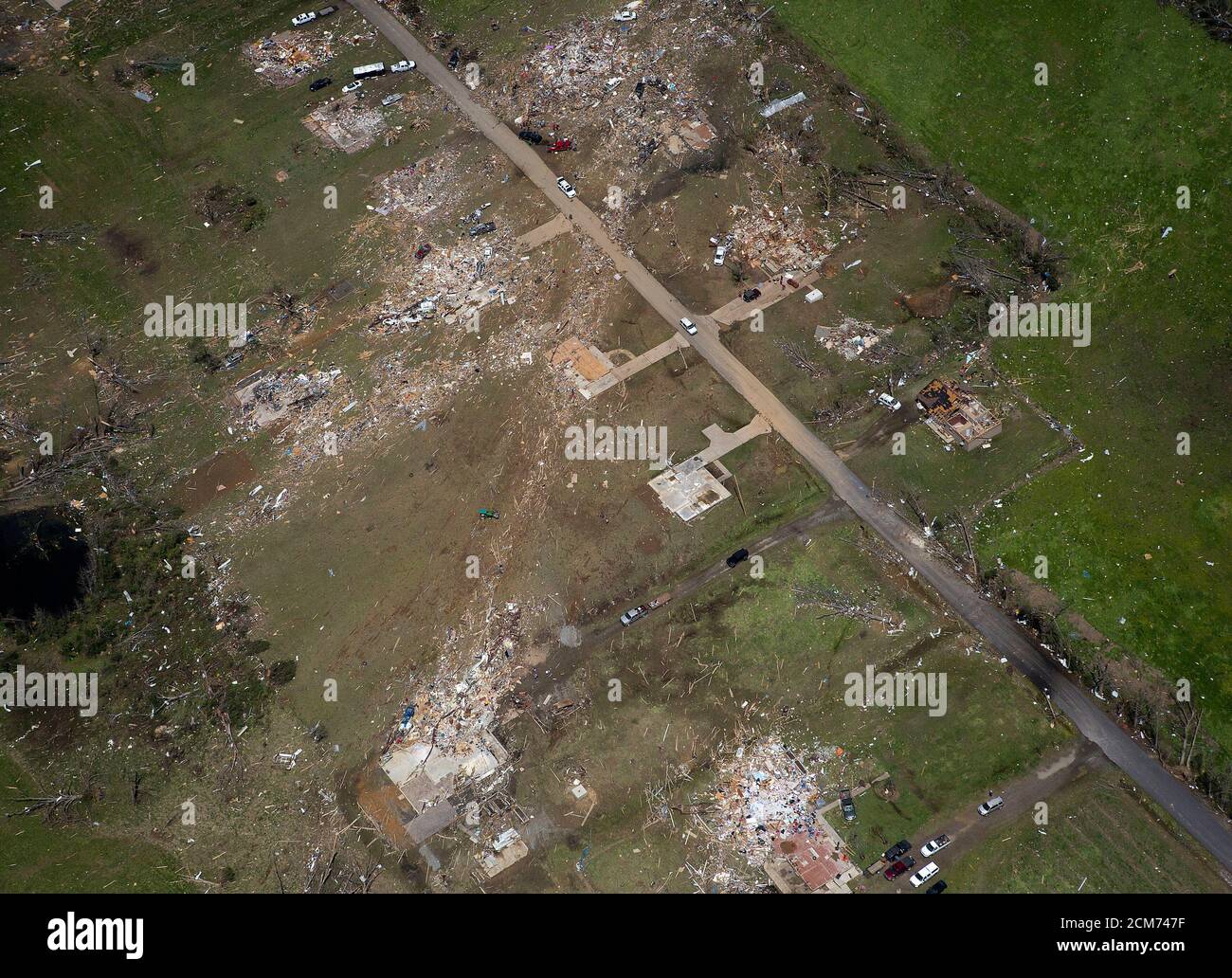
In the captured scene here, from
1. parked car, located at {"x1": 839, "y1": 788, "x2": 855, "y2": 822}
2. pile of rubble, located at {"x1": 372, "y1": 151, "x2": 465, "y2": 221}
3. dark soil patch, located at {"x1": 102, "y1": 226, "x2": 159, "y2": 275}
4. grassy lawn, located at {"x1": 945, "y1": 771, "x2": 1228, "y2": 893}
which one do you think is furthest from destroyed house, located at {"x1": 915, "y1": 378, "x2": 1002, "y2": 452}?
dark soil patch, located at {"x1": 102, "y1": 226, "x2": 159, "y2": 275}

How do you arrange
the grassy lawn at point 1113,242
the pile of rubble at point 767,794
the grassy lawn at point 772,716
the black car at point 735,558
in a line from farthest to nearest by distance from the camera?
1. the black car at point 735,558
2. the grassy lawn at point 1113,242
3. the grassy lawn at point 772,716
4. the pile of rubble at point 767,794

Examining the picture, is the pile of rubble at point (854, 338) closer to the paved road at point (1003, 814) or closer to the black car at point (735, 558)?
the black car at point (735, 558)

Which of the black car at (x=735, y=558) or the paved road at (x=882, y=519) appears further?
the black car at (x=735, y=558)

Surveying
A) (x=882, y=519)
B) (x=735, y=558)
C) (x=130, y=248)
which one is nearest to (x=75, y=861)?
(x=735, y=558)

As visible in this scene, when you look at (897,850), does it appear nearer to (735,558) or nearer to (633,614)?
(735,558)

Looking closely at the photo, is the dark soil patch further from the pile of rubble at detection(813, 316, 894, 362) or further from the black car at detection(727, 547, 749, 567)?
the pile of rubble at detection(813, 316, 894, 362)

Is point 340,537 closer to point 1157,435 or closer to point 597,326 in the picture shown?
point 597,326

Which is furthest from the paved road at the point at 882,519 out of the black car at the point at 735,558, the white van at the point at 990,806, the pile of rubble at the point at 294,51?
the pile of rubble at the point at 294,51
